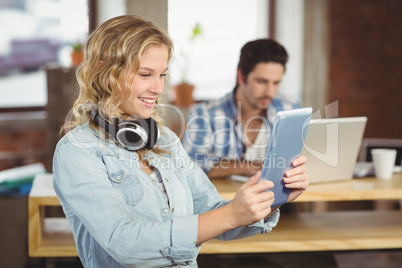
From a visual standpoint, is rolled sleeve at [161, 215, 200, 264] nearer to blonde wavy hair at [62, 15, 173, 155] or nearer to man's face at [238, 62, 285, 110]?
blonde wavy hair at [62, 15, 173, 155]

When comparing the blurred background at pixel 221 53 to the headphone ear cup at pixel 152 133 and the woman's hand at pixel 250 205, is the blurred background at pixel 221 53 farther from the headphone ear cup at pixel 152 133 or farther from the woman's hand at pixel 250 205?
the woman's hand at pixel 250 205

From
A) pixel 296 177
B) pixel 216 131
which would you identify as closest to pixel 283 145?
pixel 296 177

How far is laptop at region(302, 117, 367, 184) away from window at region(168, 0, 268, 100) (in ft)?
7.94

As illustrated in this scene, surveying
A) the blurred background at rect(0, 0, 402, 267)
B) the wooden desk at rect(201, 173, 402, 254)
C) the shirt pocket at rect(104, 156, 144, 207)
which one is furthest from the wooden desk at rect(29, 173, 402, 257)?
the blurred background at rect(0, 0, 402, 267)

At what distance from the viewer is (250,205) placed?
1.03 m

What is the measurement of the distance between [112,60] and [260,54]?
153cm

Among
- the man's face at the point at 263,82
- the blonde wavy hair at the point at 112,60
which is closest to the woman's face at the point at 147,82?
the blonde wavy hair at the point at 112,60

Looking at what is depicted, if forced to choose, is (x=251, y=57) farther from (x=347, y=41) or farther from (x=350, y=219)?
(x=347, y=41)

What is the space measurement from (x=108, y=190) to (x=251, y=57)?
167cm

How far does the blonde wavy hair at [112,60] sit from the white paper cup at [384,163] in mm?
1283

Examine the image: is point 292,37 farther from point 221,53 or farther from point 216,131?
point 216,131

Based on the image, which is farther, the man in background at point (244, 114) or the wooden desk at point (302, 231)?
the man in background at point (244, 114)

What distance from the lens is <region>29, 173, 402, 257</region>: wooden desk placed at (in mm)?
1799

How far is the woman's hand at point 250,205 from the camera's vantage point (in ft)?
3.38
